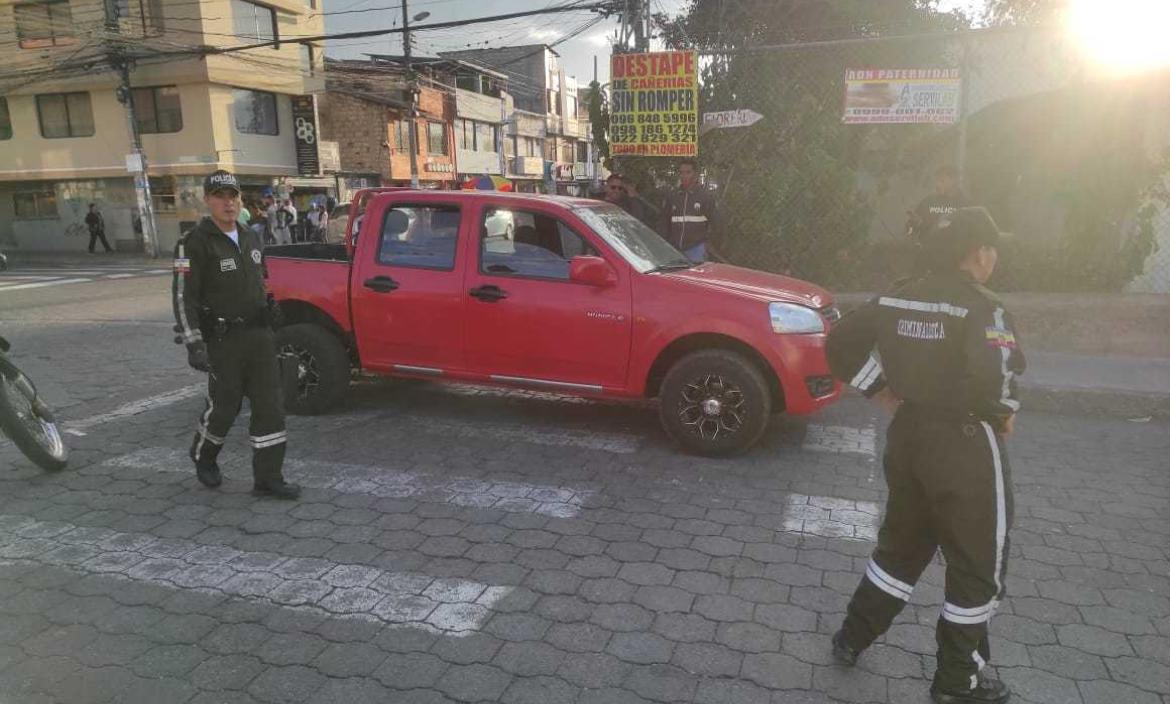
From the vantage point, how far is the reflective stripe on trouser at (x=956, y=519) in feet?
8.48

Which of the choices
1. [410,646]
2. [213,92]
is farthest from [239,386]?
[213,92]

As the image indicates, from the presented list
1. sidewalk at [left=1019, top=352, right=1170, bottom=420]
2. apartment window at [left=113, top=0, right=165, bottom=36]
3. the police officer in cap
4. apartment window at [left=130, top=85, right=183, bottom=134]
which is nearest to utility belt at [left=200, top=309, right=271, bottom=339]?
the police officer in cap

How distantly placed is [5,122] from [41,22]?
4.17m

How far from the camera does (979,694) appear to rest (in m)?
2.69

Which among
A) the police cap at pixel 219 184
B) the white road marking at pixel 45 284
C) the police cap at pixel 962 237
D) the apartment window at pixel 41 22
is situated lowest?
the white road marking at pixel 45 284

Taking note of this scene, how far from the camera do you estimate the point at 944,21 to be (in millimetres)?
12844

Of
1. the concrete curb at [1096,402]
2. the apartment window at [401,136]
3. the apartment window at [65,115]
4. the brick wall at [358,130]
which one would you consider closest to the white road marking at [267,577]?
the concrete curb at [1096,402]

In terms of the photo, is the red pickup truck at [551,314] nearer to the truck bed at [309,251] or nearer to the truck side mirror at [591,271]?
the truck side mirror at [591,271]

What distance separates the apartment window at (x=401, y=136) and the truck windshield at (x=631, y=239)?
33.1 m

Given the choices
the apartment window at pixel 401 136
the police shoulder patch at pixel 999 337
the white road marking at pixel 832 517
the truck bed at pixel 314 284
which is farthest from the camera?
the apartment window at pixel 401 136

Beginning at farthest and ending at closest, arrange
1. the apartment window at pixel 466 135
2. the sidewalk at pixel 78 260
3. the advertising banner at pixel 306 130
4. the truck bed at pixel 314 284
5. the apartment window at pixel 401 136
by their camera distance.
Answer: the apartment window at pixel 466 135 → the apartment window at pixel 401 136 → the advertising banner at pixel 306 130 → the sidewalk at pixel 78 260 → the truck bed at pixel 314 284

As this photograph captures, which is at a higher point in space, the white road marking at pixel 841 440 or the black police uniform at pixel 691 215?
the black police uniform at pixel 691 215

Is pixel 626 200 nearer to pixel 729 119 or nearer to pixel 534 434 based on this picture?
pixel 729 119

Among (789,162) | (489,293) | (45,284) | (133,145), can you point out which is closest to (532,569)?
(489,293)
